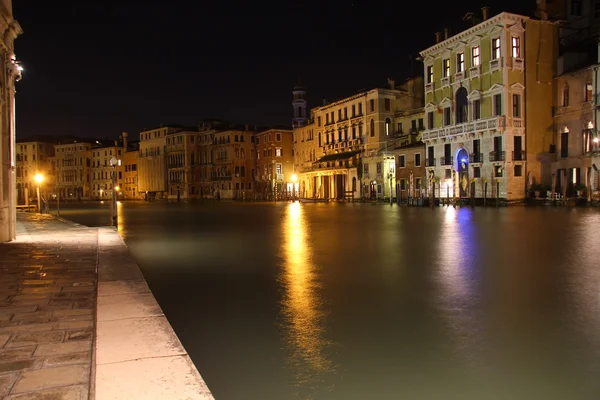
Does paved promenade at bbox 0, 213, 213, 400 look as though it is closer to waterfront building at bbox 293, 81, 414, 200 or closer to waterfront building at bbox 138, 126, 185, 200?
waterfront building at bbox 293, 81, 414, 200

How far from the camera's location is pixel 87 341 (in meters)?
4.88

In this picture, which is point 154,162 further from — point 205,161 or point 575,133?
point 575,133

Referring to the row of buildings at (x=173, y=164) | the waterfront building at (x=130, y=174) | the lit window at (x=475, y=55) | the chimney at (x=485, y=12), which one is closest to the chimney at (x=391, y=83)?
the lit window at (x=475, y=55)

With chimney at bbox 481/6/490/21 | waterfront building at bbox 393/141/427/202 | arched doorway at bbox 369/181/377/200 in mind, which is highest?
chimney at bbox 481/6/490/21

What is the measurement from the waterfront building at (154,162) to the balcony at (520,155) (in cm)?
7378

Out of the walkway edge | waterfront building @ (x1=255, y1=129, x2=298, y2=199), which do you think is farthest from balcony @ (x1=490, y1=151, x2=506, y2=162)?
waterfront building @ (x1=255, y1=129, x2=298, y2=199)

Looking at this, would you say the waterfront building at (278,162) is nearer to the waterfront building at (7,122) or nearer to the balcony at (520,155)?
the balcony at (520,155)

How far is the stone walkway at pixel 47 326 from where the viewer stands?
378 centimetres

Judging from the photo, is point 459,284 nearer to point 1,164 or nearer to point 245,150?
point 1,164

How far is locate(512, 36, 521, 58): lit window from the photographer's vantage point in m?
41.0

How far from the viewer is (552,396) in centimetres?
411

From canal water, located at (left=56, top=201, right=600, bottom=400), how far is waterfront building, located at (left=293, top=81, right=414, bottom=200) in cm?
4688

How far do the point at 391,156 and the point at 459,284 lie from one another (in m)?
49.5

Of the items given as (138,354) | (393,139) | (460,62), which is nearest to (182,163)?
(393,139)
